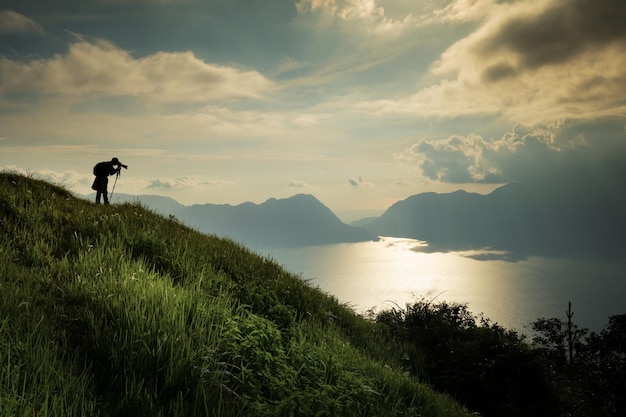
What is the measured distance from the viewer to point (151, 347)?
4223 millimetres

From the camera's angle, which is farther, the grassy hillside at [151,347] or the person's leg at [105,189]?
the person's leg at [105,189]

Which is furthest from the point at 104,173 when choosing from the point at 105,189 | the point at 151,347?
the point at 151,347

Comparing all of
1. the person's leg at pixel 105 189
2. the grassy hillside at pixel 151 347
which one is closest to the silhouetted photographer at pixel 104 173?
the person's leg at pixel 105 189

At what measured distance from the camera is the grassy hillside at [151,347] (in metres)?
3.54

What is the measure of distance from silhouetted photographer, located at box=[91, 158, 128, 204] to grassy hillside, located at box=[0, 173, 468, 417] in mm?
8061

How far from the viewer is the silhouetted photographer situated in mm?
16125

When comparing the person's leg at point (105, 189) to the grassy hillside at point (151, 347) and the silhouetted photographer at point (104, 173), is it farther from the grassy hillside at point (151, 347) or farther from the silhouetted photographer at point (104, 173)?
the grassy hillside at point (151, 347)

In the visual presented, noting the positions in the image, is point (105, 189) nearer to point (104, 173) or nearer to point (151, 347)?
point (104, 173)

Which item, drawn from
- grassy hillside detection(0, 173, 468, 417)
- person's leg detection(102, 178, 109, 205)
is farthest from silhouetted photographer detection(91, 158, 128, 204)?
grassy hillside detection(0, 173, 468, 417)

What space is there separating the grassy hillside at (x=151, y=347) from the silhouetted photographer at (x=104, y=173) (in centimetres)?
806

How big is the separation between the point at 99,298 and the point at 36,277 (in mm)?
1697

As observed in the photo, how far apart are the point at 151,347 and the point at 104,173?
1470 cm

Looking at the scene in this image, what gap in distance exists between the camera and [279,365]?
4.73 meters

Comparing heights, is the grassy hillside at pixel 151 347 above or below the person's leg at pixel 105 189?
below
